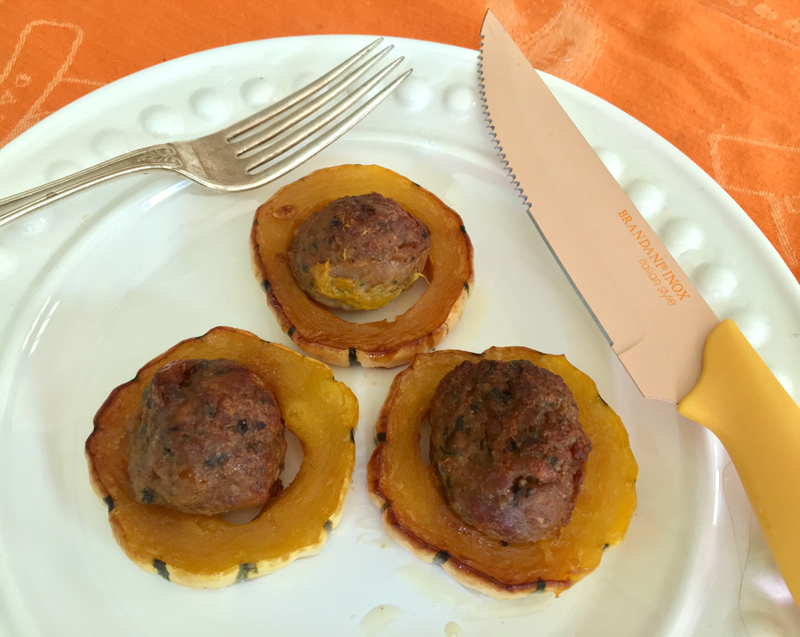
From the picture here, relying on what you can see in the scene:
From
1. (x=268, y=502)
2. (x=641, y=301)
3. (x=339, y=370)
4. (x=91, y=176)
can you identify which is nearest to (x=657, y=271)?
(x=641, y=301)

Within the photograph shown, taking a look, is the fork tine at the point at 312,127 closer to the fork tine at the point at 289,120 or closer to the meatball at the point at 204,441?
the fork tine at the point at 289,120

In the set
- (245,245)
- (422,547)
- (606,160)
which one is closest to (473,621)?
(422,547)

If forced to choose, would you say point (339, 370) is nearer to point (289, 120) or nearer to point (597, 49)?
point (289, 120)

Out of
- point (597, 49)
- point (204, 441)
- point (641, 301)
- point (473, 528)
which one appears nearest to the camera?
point (204, 441)

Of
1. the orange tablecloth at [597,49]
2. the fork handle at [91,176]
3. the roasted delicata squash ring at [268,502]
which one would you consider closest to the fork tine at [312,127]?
the fork handle at [91,176]

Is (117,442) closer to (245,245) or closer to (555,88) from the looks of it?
(245,245)

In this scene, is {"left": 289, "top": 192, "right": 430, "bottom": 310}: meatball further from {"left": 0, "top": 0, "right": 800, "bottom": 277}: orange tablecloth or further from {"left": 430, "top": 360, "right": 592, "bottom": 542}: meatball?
{"left": 0, "top": 0, "right": 800, "bottom": 277}: orange tablecloth
